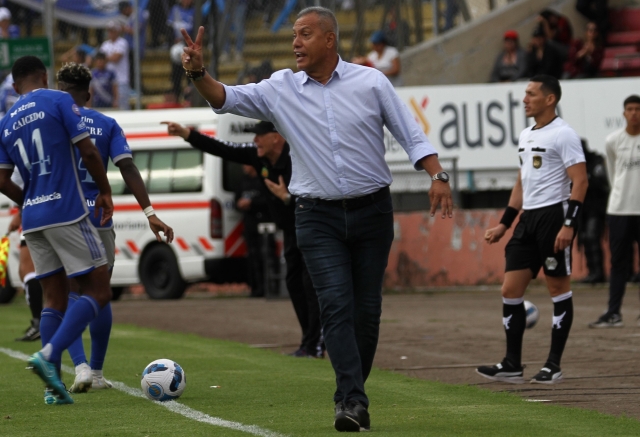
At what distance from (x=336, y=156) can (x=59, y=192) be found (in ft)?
6.47

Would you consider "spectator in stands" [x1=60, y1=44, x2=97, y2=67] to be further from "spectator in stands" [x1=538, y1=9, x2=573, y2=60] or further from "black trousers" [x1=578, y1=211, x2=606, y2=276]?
"black trousers" [x1=578, y1=211, x2=606, y2=276]

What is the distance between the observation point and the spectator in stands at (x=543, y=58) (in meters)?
21.0

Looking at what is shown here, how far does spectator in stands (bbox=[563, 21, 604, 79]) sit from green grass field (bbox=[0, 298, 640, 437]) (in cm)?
1218

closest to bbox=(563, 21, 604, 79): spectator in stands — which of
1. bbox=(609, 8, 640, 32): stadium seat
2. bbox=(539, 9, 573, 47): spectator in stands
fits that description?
bbox=(539, 9, 573, 47): spectator in stands

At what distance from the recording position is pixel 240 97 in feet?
21.1

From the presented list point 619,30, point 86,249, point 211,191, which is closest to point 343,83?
point 86,249

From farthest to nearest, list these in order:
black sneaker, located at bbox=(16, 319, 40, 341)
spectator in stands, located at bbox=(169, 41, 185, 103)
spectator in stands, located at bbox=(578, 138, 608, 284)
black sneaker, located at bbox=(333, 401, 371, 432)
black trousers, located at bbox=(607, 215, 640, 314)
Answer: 1. spectator in stands, located at bbox=(169, 41, 185, 103)
2. spectator in stands, located at bbox=(578, 138, 608, 284)
3. black trousers, located at bbox=(607, 215, 640, 314)
4. black sneaker, located at bbox=(16, 319, 40, 341)
5. black sneaker, located at bbox=(333, 401, 371, 432)

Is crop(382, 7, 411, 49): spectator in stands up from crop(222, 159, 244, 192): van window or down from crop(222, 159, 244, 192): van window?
up

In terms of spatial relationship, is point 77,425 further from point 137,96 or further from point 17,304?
point 137,96

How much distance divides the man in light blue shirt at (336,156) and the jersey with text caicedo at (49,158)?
61.6 inches

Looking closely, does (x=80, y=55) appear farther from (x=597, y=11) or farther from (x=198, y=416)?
(x=198, y=416)

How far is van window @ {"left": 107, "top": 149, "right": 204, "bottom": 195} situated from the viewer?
18875 mm

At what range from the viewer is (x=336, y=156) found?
6.50 metres

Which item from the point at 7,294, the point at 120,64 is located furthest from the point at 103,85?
the point at 7,294
